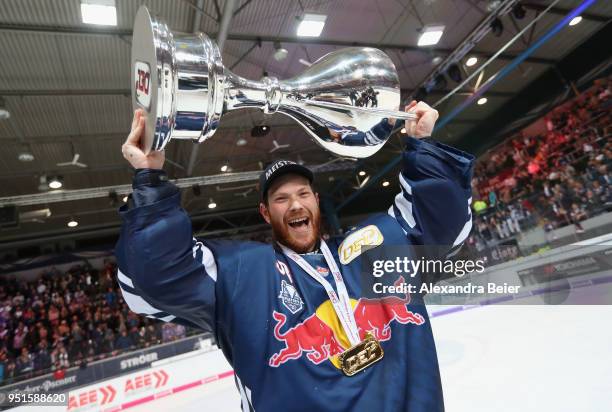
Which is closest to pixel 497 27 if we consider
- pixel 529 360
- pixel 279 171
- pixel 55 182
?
pixel 529 360

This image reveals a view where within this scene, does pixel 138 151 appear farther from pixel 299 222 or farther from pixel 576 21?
pixel 576 21

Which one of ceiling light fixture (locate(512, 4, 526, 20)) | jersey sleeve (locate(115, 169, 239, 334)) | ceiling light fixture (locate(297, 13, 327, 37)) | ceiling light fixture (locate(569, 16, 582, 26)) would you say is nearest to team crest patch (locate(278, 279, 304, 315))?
jersey sleeve (locate(115, 169, 239, 334))

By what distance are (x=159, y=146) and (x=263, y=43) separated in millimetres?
6371

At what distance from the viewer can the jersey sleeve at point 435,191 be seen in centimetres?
102

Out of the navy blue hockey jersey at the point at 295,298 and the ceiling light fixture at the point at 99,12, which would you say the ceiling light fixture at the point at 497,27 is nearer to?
the ceiling light fixture at the point at 99,12

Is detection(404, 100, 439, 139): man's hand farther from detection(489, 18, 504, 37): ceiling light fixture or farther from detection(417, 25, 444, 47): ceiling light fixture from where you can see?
detection(489, 18, 504, 37): ceiling light fixture

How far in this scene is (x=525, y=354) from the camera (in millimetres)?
2025

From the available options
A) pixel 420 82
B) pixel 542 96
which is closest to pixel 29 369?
pixel 420 82

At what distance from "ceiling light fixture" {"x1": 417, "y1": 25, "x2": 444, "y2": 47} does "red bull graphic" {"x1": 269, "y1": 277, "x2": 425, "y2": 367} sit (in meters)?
6.55

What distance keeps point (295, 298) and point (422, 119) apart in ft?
1.89

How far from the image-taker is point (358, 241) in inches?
42.6

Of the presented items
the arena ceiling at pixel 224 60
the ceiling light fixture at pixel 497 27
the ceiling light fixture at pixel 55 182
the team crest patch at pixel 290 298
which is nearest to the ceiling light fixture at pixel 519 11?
the ceiling light fixture at pixel 497 27

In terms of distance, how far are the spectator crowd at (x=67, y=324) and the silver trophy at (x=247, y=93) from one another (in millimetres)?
6177

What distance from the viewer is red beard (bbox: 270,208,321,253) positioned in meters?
1.14
